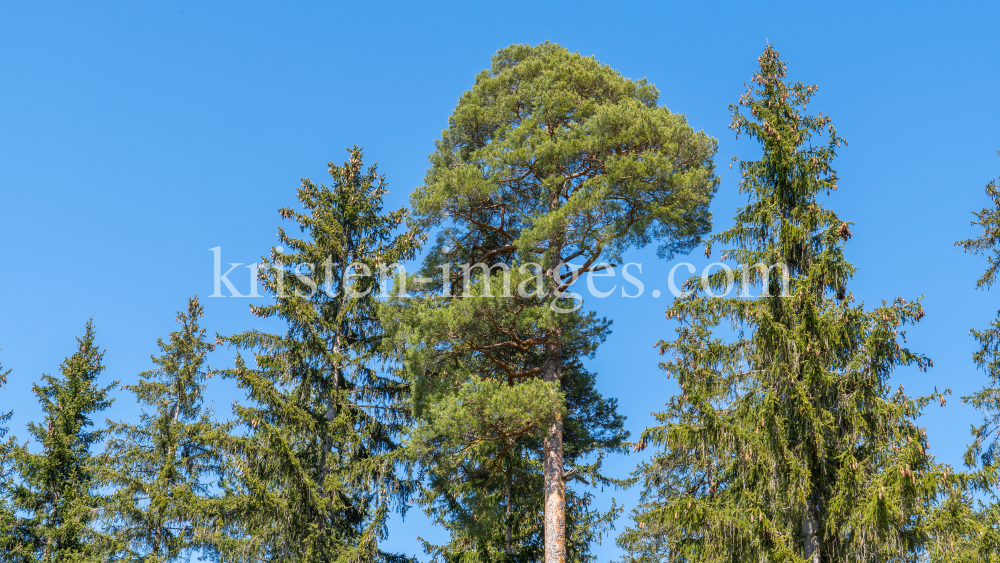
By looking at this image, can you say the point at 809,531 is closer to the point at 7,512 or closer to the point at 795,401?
the point at 795,401

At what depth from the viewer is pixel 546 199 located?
17.6 m

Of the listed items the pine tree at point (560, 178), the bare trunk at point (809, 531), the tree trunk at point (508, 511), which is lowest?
the bare trunk at point (809, 531)

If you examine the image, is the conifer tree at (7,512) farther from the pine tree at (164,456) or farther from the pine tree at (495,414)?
the pine tree at (495,414)

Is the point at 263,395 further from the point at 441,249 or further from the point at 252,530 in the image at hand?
the point at 441,249

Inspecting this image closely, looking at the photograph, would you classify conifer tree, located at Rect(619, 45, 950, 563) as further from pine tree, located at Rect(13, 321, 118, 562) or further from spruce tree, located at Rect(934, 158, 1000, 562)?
pine tree, located at Rect(13, 321, 118, 562)

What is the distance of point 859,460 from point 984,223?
26.2 feet

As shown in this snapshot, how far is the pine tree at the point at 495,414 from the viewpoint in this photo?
14.4 m

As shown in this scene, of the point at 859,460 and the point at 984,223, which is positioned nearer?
the point at 859,460

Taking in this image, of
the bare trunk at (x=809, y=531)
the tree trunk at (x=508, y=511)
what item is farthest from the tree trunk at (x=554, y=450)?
the bare trunk at (x=809, y=531)

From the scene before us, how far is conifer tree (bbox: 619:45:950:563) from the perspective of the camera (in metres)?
10.5

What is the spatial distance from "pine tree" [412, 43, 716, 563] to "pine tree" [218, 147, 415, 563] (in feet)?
9.22

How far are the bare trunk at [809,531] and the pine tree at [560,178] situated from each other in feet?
15.0

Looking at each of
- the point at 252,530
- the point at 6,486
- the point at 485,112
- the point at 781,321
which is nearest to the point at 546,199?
the point at 485,112

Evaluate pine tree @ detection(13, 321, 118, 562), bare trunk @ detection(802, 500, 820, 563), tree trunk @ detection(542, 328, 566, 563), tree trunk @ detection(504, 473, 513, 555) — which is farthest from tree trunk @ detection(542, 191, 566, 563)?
pine tree @ detection(13, 321, 118, 562)
